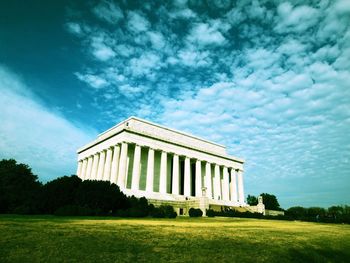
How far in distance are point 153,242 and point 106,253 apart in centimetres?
242

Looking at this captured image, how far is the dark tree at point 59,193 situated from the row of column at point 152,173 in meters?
15.6

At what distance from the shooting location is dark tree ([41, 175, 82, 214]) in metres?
28.1

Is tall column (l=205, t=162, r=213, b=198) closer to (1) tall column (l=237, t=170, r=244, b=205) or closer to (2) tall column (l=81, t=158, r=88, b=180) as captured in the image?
(1) tall column (l=237, t=170, r=244, b=205)

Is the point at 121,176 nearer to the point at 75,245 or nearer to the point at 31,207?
the point at 31,207

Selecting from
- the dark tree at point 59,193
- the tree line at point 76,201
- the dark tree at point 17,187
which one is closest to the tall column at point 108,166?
the dark tree at point 17,187

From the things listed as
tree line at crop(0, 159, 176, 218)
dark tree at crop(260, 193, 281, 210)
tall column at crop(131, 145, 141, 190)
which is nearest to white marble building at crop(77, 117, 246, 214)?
tall column at crop(131, 145, 141, 190)

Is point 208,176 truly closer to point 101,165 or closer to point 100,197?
point 101,165

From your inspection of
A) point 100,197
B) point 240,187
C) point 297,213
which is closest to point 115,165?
point 100,197

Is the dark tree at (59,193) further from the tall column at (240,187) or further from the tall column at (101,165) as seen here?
the tall column at (240,187)

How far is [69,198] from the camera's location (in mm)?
28797

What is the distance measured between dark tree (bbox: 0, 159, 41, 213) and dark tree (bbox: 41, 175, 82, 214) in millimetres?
1043

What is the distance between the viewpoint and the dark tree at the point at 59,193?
2809 cm

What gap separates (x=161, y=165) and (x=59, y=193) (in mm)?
26847

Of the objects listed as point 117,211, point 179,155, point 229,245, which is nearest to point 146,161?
point 179,155
